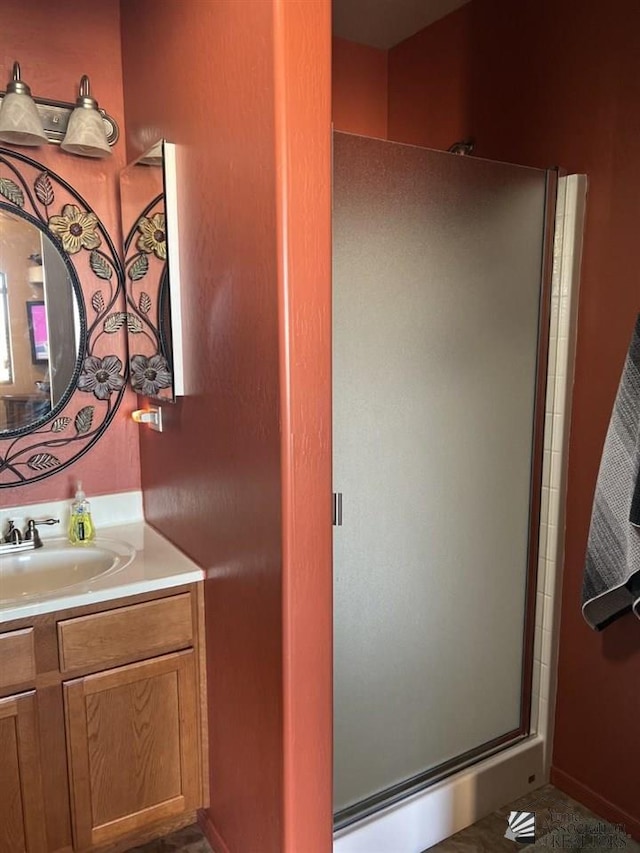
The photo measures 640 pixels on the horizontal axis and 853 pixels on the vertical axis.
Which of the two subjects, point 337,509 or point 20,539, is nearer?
point 337,509

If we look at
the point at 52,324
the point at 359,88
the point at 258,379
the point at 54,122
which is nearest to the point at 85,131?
the point at 54,122

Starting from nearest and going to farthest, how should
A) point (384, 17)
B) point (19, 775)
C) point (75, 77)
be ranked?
1. point (19, 775)
2. point (75, 77)
3. point (384, 17)

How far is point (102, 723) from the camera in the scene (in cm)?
174

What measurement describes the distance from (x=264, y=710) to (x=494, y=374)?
3.58 feet

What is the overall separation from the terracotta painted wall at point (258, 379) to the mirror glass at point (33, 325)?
498 millimetres


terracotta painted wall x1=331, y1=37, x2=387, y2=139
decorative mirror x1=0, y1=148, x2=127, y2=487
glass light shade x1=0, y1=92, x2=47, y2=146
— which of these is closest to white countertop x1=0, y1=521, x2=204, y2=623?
decorative mirror x1=0, y1=148, x2=127, y2=487

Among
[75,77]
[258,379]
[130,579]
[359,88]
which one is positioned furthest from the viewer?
[359,88]

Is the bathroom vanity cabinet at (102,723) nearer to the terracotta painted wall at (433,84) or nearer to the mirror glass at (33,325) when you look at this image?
the mirror glass at (33,325)

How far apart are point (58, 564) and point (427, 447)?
1135 millimetres

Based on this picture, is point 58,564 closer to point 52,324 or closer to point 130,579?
point 130,579

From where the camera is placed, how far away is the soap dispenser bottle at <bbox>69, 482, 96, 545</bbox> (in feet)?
6.73

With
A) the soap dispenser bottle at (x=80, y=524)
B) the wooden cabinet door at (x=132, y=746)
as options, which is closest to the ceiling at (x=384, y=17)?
the soap dispenser bottle at (x=80, y=524)

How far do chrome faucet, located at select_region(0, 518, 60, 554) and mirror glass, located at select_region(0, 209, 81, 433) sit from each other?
30 centimetres

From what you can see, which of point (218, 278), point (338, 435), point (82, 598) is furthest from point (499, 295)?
point (82, 598)
